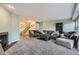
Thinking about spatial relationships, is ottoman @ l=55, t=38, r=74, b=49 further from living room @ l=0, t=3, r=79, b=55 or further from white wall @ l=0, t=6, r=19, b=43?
white wall @ l=0, t=6, r=19, b=43

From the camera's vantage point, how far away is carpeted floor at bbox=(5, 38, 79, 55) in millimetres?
2347

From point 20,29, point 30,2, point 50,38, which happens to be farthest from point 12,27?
point 50,38

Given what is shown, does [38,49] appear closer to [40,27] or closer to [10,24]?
[40,27]

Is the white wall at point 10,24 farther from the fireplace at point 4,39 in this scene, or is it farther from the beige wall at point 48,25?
the beige wall at point 48,25

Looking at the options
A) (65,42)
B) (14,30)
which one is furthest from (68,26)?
(14,30)

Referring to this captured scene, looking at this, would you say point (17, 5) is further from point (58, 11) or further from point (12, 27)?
point (58, 11)

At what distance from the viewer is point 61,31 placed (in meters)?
2.51

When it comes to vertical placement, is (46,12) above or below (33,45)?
above

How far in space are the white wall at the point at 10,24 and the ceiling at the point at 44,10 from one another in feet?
0.44

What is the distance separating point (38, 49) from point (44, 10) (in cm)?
94

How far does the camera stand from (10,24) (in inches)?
99.0

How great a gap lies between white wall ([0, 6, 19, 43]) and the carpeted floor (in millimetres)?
236

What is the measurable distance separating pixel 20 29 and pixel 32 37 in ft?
1.20

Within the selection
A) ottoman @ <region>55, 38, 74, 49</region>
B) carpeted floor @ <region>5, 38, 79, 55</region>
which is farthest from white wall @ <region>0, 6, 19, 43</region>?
ottoman @ <region>55, 38, 74, 49</region>
